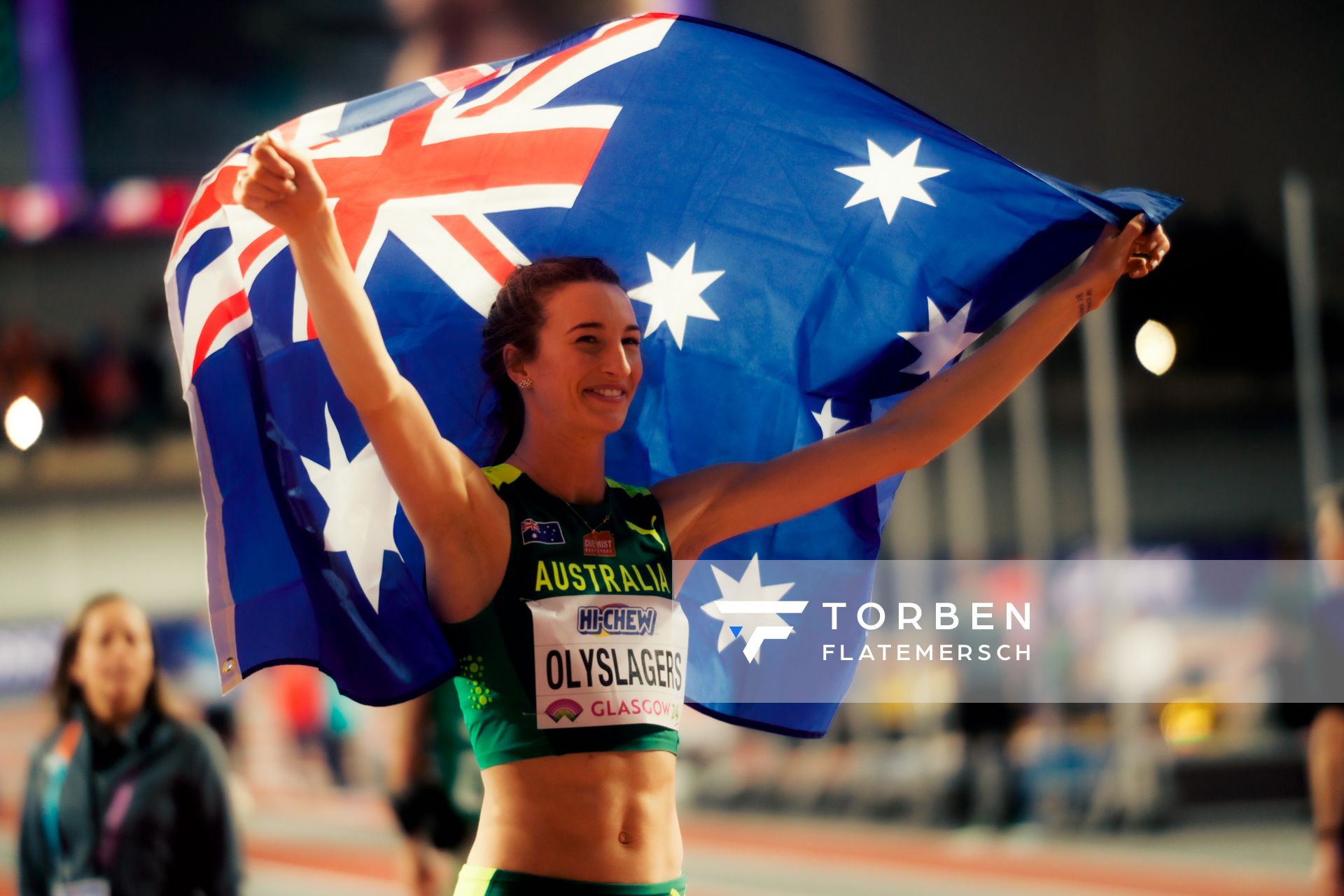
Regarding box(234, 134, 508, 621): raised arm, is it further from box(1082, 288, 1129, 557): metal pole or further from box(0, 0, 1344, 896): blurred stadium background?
box(1082, 288, 1129, 557): metal pole

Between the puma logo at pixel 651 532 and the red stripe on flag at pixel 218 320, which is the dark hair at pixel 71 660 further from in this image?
the puma logo at pixel 651 532

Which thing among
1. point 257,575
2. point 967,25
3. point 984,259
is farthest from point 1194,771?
point 257,575

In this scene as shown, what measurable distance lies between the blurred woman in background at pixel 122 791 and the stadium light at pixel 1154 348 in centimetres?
309

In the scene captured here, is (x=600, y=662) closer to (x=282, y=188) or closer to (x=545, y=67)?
(x=282, y=188)

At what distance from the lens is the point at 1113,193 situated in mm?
3869

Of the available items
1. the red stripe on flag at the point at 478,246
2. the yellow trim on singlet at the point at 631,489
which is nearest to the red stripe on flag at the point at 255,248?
the red stripe on flag at the point at 478,246

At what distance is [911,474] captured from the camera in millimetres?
19547

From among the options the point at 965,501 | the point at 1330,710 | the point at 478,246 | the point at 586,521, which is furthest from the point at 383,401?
the point at 965,501

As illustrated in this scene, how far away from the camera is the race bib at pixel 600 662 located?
2.96m

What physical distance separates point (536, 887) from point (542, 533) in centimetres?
62

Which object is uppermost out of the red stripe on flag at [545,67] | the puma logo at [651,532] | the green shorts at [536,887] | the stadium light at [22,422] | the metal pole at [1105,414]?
the metal pole at [1105,414]

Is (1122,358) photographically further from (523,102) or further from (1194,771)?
(523,102)

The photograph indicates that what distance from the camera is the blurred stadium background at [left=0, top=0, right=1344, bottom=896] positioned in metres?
13.9

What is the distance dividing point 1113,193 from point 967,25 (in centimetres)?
1151
